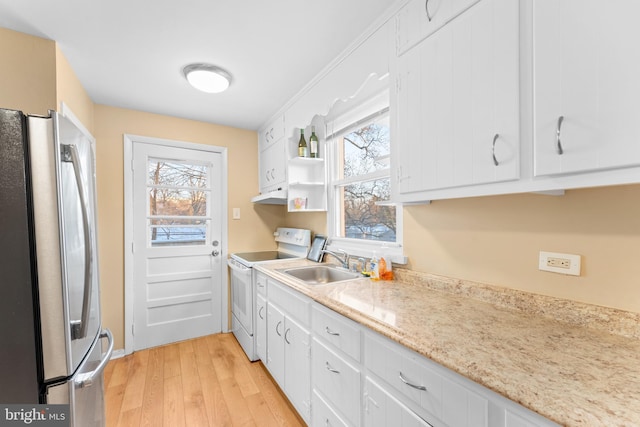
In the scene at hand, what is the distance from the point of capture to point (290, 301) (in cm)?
174

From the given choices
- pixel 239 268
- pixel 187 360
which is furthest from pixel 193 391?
pixel 239 268

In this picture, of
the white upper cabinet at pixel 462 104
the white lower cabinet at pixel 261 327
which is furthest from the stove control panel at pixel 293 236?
the white upper cabinet at pixel 462 104

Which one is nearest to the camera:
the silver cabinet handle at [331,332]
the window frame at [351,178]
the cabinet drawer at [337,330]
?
the cabinet drawer at [337,330]

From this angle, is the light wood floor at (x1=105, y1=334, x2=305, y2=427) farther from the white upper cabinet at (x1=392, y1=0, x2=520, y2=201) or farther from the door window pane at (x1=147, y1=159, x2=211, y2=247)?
the white upper cabinet at (x1=392, y1=0, x2=520, y2=201)

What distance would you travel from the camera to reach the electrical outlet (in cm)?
100

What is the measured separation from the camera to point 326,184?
2.46 meters

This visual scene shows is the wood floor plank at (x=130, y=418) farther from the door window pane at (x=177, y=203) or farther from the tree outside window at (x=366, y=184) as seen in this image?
the tree outside window at (x=366, y=184)

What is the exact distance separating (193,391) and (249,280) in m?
0.90

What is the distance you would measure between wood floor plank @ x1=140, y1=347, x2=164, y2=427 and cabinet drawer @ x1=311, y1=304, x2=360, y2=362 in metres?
1.31

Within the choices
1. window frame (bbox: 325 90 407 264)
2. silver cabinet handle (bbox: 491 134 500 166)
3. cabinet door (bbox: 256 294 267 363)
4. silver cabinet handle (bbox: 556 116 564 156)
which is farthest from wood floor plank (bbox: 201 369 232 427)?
silver cabinet handle (bbox: 556 116 564 156)

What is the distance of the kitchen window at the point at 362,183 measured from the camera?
1907 mm

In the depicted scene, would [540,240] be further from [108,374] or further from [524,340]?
[108,374]

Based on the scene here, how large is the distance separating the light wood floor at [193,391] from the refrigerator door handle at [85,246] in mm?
1136

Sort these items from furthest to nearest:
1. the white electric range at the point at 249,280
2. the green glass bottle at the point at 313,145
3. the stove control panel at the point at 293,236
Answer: the stove control panel at the point at 293,236 < the green glass bottle at the point at 313,145 < the white electric range at the point at 249,280
